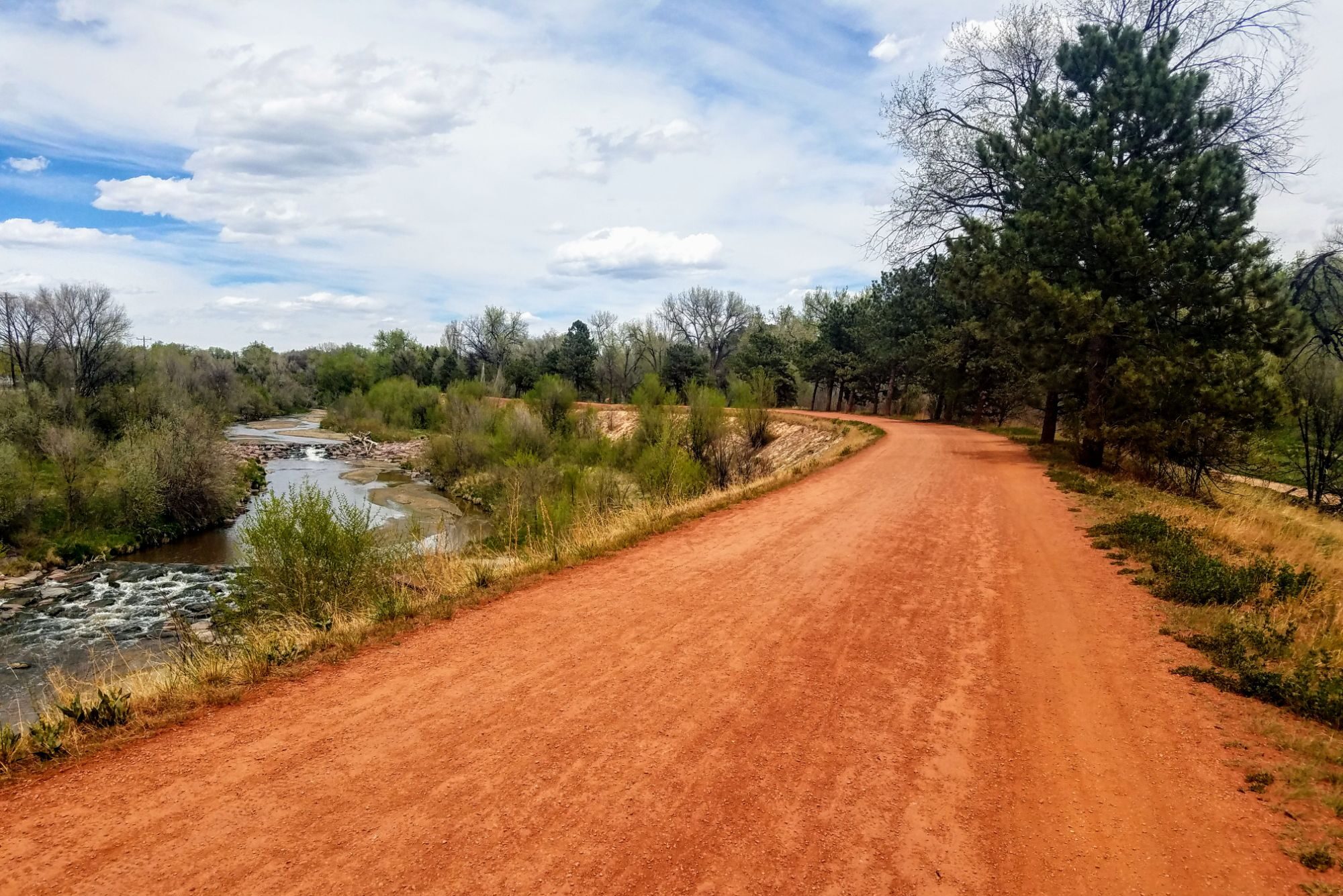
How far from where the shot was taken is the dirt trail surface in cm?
357

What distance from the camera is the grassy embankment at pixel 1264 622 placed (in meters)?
4.24

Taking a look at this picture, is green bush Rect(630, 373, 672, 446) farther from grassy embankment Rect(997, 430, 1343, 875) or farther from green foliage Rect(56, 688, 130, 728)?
green foliage Rect(56, 688, 130, 728)

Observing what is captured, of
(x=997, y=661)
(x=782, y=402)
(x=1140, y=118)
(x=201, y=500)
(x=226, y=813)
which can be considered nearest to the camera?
(x=226, y=813)

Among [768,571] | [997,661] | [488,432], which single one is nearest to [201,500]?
[488,432]

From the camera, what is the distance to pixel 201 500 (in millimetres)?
26984

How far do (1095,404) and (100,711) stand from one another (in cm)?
1904

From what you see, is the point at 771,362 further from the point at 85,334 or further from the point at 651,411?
the point at 85,334

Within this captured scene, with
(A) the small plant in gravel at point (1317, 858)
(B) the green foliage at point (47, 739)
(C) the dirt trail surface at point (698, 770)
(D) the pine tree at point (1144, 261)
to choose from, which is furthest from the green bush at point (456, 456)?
(A) the small plant in gravel at point (1317, 858)

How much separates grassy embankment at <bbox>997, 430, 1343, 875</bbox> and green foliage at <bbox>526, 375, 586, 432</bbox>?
25847 millimetres

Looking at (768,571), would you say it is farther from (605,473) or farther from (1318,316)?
(1318,316)

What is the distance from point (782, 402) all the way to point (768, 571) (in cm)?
4885

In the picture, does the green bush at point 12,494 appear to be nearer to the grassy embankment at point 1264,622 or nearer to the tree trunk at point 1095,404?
the grassy embankment at point 1264,622

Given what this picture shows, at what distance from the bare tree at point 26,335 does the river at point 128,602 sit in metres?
18.2

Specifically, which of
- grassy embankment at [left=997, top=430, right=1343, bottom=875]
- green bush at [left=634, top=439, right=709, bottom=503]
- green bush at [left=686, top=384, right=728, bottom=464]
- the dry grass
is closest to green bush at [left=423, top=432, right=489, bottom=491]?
green bush at [left=686, top=384, right=728, bottom=464]
